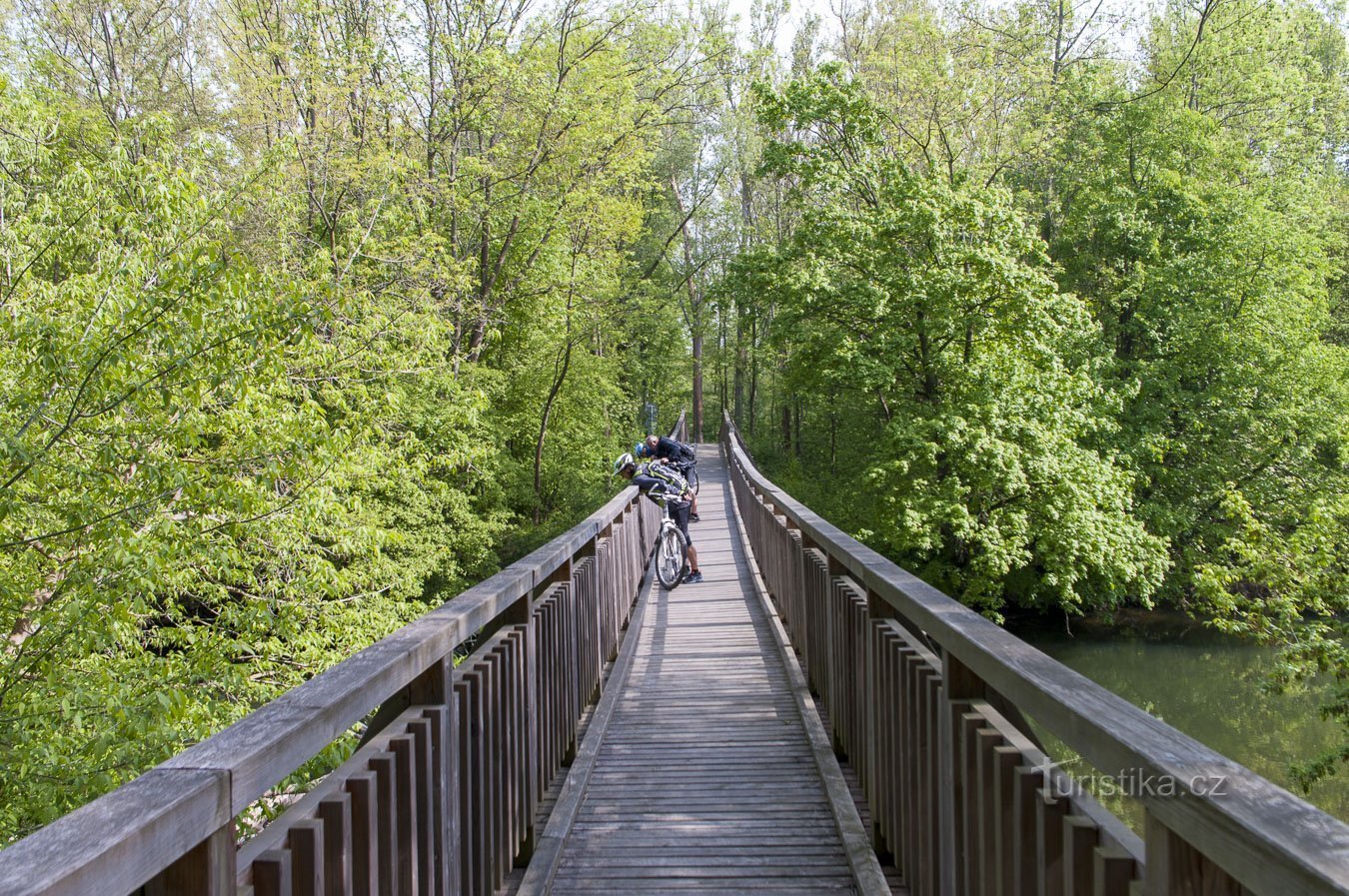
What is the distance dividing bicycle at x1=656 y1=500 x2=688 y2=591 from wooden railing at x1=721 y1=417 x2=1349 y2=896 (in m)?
6.09

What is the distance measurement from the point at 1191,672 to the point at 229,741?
20.7 metres

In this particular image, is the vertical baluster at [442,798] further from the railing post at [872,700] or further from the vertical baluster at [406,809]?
the railing post at [872,700]

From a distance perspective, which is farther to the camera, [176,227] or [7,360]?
[176,227]

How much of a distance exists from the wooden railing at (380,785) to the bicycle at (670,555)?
224 inches

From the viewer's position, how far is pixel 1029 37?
23.0 metres

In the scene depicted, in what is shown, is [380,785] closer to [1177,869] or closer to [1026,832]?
[1026,832]

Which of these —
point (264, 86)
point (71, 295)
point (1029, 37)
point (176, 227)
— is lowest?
point (71, 295)

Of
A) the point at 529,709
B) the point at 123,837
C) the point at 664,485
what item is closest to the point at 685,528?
the point at 664,485

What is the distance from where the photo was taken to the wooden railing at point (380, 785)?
118cm

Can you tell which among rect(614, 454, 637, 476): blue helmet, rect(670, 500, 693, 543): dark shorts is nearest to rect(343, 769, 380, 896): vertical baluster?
rect(614, 454, 637, 476): blue helmet

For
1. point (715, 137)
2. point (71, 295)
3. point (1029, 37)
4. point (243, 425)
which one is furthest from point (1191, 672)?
point (715, 137)

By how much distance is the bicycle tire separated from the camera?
1032 centimetres

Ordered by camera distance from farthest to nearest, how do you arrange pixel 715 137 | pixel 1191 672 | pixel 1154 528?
pixel 715 137 < pixel 1154 528 < pixel 1191 672

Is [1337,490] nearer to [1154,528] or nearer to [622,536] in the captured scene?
[1154,528]
